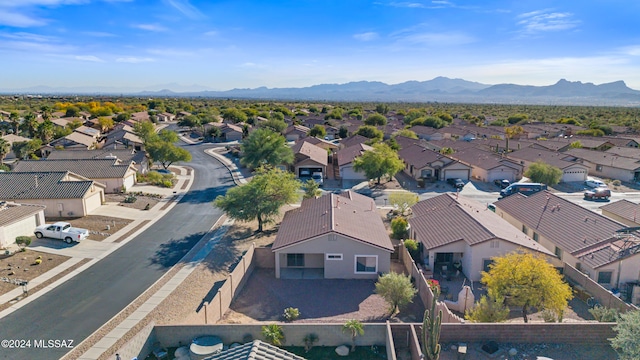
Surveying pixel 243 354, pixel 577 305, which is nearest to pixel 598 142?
pixel 577 305

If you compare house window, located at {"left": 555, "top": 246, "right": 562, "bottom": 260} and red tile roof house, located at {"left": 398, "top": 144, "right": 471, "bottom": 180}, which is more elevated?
red tile roof house, located at {"left": 398, "top": 144, "right": 471, "bottom": 180}

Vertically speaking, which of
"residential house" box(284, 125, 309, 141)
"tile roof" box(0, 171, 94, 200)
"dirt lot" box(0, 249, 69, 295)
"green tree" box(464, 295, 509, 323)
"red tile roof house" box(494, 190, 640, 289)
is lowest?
"dirt lot" box(0, 249, 69, 295)

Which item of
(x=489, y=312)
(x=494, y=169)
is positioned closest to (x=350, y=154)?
(x=494, y=169)

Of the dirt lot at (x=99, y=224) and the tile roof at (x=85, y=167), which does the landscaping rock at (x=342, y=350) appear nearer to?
the dirt lot at (x=99, y=224)

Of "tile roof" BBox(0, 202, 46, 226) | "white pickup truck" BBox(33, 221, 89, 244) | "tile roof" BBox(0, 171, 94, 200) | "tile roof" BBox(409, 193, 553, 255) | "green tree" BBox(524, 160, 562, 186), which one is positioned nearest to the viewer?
"tile roof" BBox(409, 193, 553, 255)

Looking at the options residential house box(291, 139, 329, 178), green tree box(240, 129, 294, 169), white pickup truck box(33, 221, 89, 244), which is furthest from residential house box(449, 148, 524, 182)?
white pickup truck box(33, 221, 89, 244)

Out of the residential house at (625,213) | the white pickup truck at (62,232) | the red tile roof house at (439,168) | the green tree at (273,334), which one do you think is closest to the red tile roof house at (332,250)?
the green tree at (273,334)

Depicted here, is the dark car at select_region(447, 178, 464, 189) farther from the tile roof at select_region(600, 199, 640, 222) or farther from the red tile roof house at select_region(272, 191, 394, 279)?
the red tile roof house at select_region(272, 191, 394, 279)
